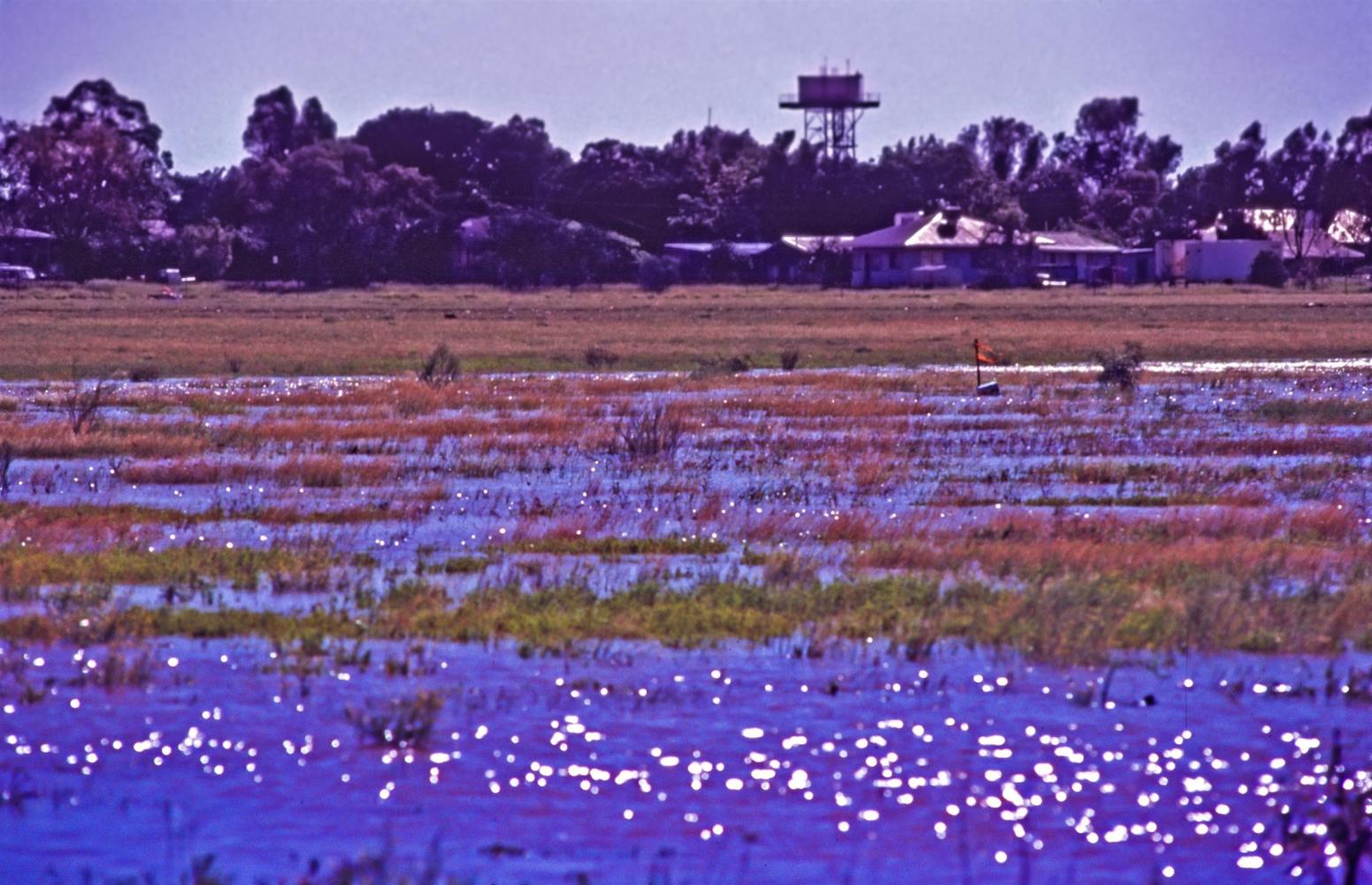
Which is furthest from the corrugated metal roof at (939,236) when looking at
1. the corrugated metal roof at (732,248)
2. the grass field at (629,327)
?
the grass field at (629,327)

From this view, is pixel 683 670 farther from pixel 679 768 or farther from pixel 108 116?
pixel 108 116

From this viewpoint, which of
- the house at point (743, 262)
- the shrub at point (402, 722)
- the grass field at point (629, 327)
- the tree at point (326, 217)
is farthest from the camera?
the house at point (743, 262)

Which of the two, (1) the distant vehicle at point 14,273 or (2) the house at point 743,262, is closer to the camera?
(1) the distant vehicle at point 14,273

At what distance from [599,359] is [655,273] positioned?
63259 millimetres

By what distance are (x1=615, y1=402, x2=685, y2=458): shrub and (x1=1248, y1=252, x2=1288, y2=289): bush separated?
92.8 metres

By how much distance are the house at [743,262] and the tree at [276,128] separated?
43.8 metres

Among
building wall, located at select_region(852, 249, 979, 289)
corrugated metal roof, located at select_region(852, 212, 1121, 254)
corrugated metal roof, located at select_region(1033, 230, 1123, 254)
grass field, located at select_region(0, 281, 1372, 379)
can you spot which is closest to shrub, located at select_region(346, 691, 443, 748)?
grass field, located at select_region(0, 281, 1372, 379)

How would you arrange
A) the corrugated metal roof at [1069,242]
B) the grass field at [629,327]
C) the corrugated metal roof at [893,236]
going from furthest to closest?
1. the corrugated metal roof at [1069,242]
2. the corrugated metal roof at [893,236]
3. the grass field at [629,327]

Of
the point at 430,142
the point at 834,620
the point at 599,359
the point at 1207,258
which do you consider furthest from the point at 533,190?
the point at 834,620

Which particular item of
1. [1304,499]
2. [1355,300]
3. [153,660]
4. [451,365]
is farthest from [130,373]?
[1355,300]

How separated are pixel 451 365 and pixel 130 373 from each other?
27.1 feet

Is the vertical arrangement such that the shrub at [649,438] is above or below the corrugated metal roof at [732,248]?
below

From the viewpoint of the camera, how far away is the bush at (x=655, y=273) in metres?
109

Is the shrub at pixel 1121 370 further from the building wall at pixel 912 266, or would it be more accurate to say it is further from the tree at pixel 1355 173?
the tree at pixel 1355 173
